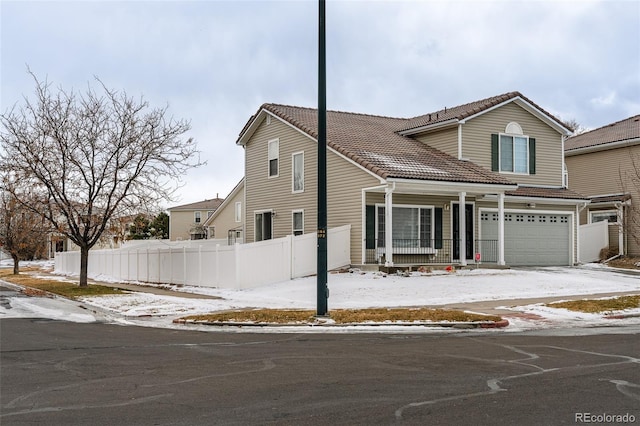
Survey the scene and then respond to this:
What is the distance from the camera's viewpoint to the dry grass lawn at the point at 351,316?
1484 cm

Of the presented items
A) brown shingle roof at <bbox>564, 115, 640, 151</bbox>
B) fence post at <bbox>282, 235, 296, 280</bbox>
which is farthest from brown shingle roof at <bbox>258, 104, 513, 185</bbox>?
brown shingle roof at <bbox>564, 115, 640, 151</bbox>

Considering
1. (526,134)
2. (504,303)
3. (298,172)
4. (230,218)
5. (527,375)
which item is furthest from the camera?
(230,218)

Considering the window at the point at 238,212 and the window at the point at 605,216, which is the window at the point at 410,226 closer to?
the window at the point at 605,216

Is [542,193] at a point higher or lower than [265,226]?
higher

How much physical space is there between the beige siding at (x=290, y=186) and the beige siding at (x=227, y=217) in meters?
12.0

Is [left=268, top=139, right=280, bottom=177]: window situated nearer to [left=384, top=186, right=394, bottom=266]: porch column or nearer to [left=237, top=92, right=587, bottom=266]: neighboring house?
[left=237, top=92, right=587, bottom=266]: neighboring house

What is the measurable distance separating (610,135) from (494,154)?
11297mm

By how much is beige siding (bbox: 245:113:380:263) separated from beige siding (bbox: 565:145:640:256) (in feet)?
48.6

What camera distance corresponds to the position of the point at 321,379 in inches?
337

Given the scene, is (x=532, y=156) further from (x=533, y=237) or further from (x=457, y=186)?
(x=457, y=186)

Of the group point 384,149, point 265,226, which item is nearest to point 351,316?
point 384,149

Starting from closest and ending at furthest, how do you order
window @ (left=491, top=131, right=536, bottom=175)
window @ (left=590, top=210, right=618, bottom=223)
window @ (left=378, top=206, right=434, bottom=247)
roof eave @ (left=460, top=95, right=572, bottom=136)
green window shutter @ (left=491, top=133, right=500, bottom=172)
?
window @ (left=378, top=206, right=434, bottom=247) < roof eave @ (left=460, top=95, right=572, bottom=136) < green window shutter @ (left=491, top=133, right=500, bottom=172) < window @ (left=491, top=131, right=536, bottom=175) < window @ (left=590, top=210, right=618, bottom=223)

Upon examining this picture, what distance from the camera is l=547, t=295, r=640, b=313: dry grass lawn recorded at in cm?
1680

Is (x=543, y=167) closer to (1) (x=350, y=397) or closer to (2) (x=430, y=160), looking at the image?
(2) (x=430, y=160)
